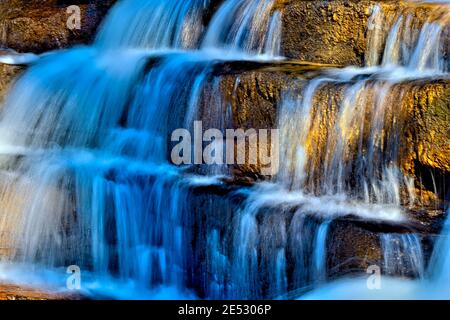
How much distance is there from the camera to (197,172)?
8859mm

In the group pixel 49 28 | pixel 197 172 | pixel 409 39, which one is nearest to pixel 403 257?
pixel 197 172

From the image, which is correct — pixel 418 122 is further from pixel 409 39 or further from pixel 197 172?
pixel 197 172

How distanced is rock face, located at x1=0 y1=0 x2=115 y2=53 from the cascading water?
1.73 m

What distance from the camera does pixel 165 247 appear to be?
8.52 m

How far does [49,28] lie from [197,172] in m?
4.61

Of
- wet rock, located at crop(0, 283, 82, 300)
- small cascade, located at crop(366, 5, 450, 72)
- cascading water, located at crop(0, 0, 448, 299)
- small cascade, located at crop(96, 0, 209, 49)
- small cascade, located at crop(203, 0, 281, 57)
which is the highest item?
small cascade, located at crop(96, 0, 209, 49)

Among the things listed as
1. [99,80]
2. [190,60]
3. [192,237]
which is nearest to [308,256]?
[192,237]

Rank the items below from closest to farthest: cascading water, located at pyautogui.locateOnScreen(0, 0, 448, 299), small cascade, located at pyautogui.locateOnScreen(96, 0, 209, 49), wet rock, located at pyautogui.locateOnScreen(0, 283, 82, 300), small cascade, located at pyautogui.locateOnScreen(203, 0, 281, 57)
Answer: wet rock, located at pyautogui.locateOnScreen(0, 283, 82, 300), cascading water, located at pyautogui.locateOnScreen(0, 0, 448, 299), small cascade, located at pyautogui.locateOnScreen(203, 0, 281, 57), small cascade, located at pyautogui.locateOnScreen(96, 0, 209, 49)

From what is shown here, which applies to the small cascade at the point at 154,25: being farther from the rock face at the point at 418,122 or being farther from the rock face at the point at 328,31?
the rock face at the point at 418,122

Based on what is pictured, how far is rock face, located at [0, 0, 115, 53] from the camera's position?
12.3 metres

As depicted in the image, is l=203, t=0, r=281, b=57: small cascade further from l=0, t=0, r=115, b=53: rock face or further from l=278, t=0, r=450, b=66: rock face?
l=0, t=0, r=115, b=53: rock face

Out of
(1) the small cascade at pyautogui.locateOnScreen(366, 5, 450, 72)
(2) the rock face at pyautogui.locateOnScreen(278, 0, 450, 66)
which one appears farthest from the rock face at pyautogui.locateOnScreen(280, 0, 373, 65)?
(1) the small cascade at pyautogui.locateOnScreen(366, 5, 450, 72)
